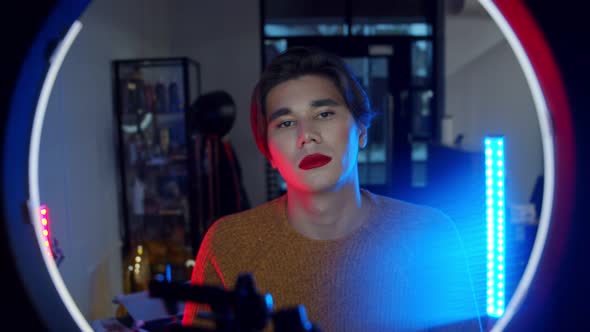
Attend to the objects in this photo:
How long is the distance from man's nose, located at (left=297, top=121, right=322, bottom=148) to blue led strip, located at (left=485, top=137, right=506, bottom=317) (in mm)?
978

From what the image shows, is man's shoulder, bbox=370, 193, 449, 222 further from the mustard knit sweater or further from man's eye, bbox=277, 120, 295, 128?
man's eye, bbox=277, 120, 295, 128

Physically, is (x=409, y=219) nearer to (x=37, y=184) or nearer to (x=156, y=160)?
(x=37, y=184)

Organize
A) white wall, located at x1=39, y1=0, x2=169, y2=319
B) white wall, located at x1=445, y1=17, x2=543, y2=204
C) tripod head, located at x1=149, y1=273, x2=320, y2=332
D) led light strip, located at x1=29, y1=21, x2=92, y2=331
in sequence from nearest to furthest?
tripod head, located at x1=149, y1=273, x2=320, y2=332 → led light strip, located at x1=29, y1=21, x2=92, y2=331 → white wall, located at x1=39, y1=0, x2=169, y2=319 → white wall, located at x1=445, y1=17, x2=543, y2=204

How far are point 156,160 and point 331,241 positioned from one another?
3290mm

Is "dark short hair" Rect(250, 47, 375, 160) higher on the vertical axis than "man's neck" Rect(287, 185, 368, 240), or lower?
higher

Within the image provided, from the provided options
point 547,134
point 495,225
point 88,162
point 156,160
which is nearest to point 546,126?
point 547,134

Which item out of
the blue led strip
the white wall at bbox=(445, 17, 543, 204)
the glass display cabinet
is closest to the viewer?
the blue led strip

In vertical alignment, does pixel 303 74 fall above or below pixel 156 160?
above

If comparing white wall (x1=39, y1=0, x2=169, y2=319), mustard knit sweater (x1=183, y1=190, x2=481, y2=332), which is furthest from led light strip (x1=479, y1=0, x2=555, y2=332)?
white wall (x1=39, y1=0, x2=169, y2=319)

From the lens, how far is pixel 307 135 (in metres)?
0.93

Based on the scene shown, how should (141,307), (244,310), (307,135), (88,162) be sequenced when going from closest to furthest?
1. (244,310)
2. (307,135)
3. (141,307)
4. (88,162)

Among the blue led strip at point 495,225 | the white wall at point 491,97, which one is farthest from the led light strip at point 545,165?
the white wall at point 491,97

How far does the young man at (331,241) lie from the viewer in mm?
959

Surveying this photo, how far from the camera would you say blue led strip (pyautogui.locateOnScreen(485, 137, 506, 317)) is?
1.71 metres
